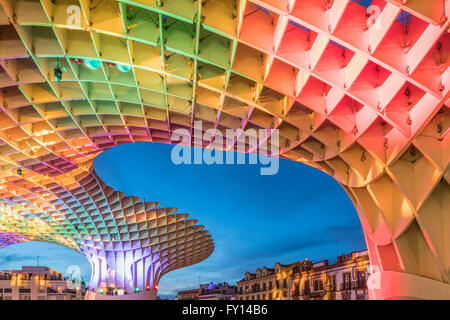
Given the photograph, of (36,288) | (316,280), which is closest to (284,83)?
(316,280)

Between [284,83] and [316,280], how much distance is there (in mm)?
49771

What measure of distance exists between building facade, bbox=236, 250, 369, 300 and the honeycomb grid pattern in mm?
26855

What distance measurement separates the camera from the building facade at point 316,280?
48.0 meters

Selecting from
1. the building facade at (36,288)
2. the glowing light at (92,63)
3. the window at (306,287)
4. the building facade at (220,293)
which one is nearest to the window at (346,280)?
the window at (306,287)

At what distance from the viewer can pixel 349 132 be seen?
1838 centimetres

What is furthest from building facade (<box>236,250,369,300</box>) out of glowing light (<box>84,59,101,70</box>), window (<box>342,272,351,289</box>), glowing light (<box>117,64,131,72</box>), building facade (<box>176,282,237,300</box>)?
glowing light (<box>84,59,101,70</box>)

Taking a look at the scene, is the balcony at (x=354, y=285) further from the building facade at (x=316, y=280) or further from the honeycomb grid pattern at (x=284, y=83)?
the honeycomb grid pattern at (x=284, y=83)

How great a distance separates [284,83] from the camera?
17312 millimetres

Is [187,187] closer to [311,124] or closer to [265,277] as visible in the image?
[265,277]

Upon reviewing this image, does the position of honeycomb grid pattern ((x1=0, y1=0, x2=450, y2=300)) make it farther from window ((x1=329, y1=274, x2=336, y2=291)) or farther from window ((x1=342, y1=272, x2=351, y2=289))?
window ((x1=329, y1=274, x2=336, y2=291))

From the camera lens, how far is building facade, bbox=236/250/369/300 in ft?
157

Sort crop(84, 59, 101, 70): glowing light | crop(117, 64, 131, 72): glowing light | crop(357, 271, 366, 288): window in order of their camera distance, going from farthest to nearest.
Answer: crop(357, 271, 366, 288): window → crop(117, 64, 131, 72): glowing light → crop(84, 59, 101, 70): glowing light

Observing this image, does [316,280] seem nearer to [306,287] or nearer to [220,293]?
[306,287]
